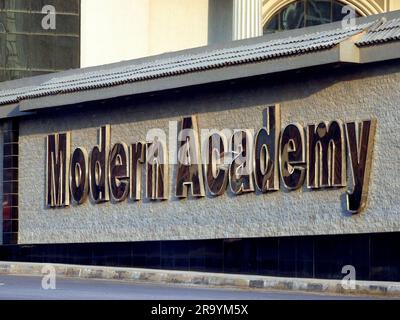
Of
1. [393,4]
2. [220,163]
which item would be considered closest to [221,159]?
[220,163]

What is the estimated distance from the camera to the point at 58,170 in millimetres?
42781

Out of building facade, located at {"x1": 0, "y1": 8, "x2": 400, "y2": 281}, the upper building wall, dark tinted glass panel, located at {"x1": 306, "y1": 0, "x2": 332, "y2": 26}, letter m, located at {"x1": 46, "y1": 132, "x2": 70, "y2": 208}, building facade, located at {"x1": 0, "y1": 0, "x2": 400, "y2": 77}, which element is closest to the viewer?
building facade, located at {"x1": 0, "y1": 8, "x2": 400, "y2": 281}

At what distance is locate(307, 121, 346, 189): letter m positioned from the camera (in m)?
34.2

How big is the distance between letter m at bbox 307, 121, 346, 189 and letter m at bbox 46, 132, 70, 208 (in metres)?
9.26

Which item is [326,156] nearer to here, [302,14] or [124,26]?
[124,26]

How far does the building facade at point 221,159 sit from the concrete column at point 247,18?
10350 millimetres

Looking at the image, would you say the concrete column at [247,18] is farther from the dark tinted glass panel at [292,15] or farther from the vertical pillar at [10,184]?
the vertical pillar at [10,184]

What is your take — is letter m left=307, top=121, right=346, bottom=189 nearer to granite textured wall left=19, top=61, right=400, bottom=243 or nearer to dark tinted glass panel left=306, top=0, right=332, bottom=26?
granite textured wall left=19, top=61, right=400, bottom=243

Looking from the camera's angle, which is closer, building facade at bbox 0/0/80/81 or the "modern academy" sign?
the "modern academy" sign

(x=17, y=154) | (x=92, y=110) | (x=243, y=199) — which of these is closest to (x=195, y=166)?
(x=243, y=199)

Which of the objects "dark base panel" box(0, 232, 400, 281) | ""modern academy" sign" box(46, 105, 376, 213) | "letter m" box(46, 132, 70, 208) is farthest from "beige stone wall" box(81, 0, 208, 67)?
"dark base panel" box(0, 232, 400, 281)

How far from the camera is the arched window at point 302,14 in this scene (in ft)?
197
